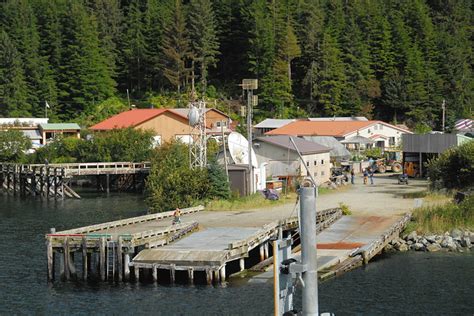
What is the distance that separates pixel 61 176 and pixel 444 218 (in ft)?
126

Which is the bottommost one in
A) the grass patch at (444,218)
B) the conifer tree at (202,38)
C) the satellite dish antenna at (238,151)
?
the grass patch at (444,218)

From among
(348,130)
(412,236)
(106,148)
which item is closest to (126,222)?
(412,236)

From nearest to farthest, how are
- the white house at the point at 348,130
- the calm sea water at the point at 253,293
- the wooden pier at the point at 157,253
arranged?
the calm sea water at the point at 253,293 → the wooden pier at the point at 157,253 → the white house at the point at 348,130

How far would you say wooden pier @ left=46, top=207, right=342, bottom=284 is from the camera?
3400 cm

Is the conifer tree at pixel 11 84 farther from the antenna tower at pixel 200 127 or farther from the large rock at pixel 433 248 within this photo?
the large rock at pixel 433 248

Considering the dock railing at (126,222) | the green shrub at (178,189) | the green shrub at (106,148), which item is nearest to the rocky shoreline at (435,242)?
the dock railing at (126,222)

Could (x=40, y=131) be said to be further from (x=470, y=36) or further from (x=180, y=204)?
(x=470, y=36)

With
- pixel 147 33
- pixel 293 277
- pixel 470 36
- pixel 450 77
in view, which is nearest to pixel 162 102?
pixel 147 33

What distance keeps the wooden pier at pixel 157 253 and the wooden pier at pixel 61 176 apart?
3187 cm

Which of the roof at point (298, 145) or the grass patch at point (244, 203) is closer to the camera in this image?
the grass patch at point (244, 203)

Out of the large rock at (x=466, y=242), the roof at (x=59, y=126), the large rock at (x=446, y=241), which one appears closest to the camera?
the large rock at (x=446, y=241)

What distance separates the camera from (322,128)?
8925 centimetres

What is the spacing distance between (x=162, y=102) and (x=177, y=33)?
929 centimetres

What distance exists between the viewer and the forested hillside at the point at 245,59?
104m
